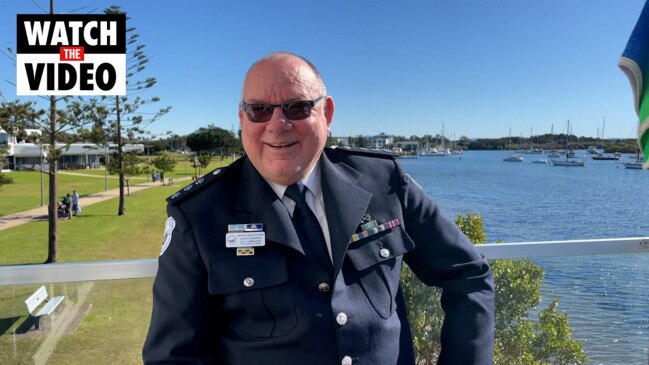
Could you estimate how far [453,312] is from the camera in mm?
1345

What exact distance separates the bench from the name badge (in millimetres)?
954

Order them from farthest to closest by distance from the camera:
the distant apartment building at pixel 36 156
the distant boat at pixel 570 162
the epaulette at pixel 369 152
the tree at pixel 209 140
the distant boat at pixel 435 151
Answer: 1. the distant boat at pixel 435 151
2. the distant boat at pixel 570 162
3. the tree at pixel 209 140
4. the distant apartment building at pixel 36 156
5. the epaulette at pixel 369 152

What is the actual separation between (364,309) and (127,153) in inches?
1489

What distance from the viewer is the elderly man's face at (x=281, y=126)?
125 cm

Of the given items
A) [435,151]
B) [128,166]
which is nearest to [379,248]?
[128,166]

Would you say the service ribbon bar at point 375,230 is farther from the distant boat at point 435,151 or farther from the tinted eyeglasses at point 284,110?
the distant boat at point 435,151

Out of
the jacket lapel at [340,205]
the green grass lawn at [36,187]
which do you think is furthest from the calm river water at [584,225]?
the green grass lawn at [36,187]

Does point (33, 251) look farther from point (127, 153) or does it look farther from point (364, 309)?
point (364, 309)

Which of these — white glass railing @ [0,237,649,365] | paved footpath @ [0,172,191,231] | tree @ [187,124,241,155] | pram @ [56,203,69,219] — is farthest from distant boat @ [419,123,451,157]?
white glass railing @ [0,237,649,365]

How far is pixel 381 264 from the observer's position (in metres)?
1.33

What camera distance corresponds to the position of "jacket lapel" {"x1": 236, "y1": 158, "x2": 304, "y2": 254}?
1.23 m

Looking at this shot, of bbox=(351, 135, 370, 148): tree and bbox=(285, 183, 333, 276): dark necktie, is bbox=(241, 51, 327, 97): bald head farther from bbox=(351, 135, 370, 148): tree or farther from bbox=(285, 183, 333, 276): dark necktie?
bbox=(351, 135, 370, 148): tree

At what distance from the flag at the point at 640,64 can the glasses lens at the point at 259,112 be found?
940 mm

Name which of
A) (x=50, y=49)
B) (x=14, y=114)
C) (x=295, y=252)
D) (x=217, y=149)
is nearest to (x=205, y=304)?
(x=295, y=252)
